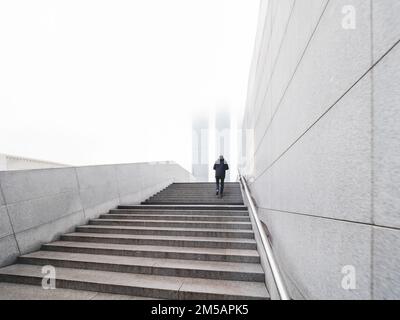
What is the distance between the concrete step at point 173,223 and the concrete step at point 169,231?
0.76 feet

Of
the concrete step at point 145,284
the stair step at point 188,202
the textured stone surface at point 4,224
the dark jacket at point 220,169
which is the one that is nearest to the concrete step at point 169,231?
the concrete step at point 145,284

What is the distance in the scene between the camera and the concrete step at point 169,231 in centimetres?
448

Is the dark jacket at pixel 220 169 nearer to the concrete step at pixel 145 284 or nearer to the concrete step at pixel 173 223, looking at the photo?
the concrete step at pixel 173 223

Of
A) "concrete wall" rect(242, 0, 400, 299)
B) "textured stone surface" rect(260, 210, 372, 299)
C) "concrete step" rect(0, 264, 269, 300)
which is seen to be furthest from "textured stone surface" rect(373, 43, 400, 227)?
"concrete step" rect(0, 264, 269, 300)

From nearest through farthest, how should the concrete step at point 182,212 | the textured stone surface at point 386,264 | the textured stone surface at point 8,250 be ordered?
the textured stone surface at point 386,264 < the textured stone surface at point 8,250 < the concrete step at point 182,212

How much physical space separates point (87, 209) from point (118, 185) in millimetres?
1425

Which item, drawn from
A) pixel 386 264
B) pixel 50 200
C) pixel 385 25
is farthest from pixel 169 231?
pixel 385 25

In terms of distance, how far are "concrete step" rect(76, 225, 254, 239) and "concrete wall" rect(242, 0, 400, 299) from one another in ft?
5.07

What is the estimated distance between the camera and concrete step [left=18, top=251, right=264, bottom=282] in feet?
10.8

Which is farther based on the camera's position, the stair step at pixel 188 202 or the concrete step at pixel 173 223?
the stair step at pixel 188 202

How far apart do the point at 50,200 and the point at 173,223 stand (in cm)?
279

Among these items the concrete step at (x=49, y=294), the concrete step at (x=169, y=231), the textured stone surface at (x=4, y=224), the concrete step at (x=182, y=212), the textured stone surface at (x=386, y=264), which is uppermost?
the textured stone surface at (x=386, y=264)

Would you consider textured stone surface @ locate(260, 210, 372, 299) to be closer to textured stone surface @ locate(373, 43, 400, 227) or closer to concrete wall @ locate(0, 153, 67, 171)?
textured stone surface @ locate(373, 43, 400, 227)
